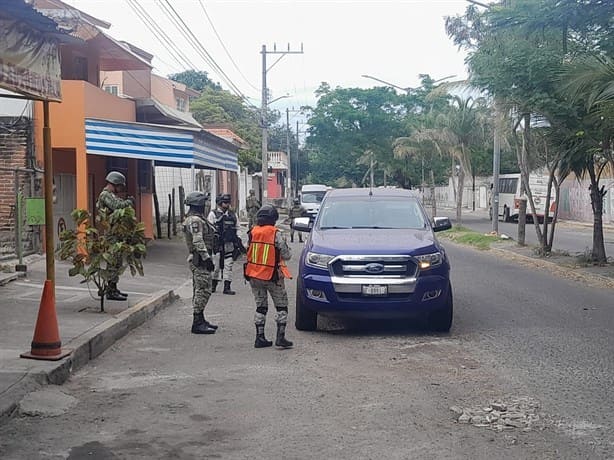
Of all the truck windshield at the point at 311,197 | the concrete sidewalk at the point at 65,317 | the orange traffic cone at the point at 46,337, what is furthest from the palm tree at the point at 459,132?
the orange traffic cone at the point at 46,337

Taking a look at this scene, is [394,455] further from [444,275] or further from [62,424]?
[444,275]

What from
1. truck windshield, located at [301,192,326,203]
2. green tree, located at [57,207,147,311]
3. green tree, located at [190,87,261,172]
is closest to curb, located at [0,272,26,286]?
green tree, located at [57,207,147,311]

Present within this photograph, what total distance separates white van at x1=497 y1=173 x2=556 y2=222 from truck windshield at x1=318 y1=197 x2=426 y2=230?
3256 centimetres

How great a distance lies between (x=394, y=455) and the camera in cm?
544

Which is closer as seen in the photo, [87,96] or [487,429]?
[487,429]

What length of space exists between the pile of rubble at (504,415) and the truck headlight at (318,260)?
348 cm

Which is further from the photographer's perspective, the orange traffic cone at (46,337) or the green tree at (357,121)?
the green tree at (357,121)

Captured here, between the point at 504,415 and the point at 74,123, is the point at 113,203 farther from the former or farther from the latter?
the point at 74,123

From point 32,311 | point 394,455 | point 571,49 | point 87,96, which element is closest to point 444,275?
point 394,455

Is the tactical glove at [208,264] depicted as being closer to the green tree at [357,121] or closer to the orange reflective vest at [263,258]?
the orange reflective vest at [263,258]

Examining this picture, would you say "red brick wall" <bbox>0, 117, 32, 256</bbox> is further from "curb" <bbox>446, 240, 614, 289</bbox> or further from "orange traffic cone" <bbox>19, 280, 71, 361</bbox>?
"curb" <bbox>446, 240, 614, 289</bbox>

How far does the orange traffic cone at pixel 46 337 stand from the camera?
7828 mm

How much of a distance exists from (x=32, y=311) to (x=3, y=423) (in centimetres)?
493

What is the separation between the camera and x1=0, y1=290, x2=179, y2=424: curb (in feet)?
21.8
